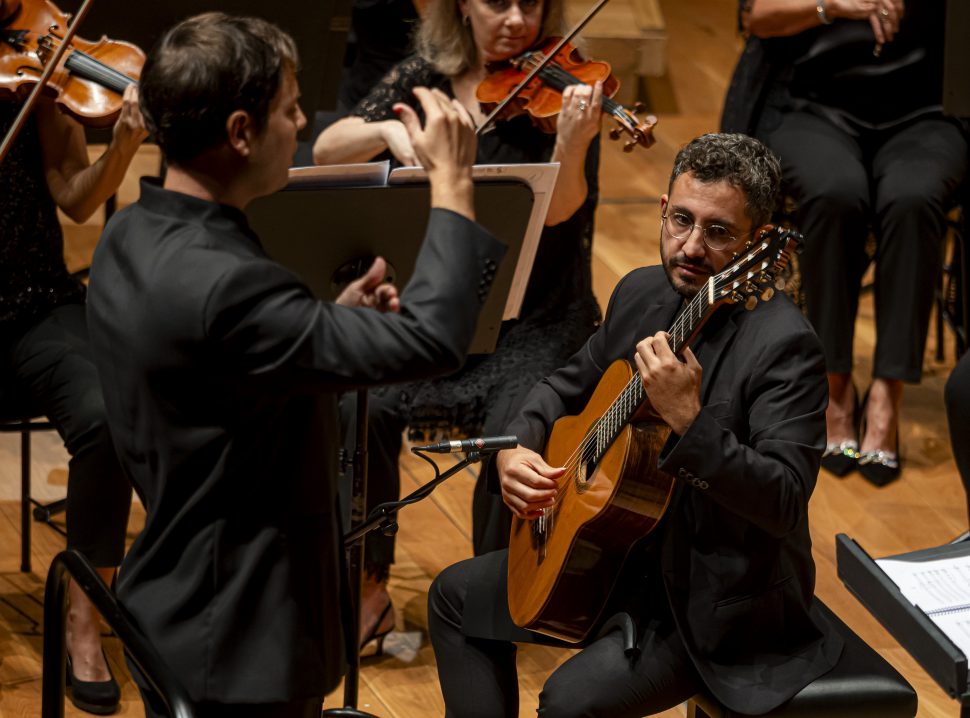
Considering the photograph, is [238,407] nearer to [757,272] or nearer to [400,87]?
[757,272]

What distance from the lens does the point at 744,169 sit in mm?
2191

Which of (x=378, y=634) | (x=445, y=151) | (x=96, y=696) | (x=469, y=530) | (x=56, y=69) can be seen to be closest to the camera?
(x=445, y=151)

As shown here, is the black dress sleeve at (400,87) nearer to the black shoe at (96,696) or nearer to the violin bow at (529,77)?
the violin bow at (529,77)

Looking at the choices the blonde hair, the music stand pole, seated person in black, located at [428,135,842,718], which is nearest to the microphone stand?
the music stand pole

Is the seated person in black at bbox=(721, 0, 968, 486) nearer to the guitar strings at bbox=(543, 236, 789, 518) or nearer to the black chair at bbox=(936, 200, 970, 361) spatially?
the black chair at bbox=(936, 200, 970, 361)

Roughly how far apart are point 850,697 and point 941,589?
0.27 metres

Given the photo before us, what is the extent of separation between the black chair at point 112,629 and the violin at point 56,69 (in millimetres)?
1244

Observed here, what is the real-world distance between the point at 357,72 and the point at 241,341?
284 cm

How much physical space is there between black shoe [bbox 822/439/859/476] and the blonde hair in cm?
132

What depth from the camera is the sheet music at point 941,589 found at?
1.84 m

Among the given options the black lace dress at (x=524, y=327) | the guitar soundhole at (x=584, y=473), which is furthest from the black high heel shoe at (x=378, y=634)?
the guitar soundhole at (x=584, y=473)

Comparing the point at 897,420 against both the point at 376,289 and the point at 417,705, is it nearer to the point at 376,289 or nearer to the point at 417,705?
the point at 417,705

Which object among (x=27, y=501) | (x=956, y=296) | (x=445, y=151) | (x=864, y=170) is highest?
(x=445, y=151)

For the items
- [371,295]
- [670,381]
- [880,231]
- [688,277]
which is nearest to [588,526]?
[670,381]
